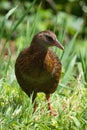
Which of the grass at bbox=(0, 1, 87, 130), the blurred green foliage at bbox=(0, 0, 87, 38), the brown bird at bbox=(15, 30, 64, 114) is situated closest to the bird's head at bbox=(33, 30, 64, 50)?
the brown bird at bbox=(15, 30, 64, 114)

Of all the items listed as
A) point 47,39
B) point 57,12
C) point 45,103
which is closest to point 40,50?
point 47,39

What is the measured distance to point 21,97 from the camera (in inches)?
206

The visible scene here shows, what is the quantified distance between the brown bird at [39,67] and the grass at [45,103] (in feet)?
0.42

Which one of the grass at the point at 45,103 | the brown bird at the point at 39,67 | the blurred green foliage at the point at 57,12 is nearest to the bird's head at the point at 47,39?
the brown bird at the point at 39,67

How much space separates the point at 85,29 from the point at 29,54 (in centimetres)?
472

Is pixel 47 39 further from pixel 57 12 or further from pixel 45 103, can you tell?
pixel 57 12

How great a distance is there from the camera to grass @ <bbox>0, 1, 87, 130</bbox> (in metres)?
4.59

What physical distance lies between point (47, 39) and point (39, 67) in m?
0.22

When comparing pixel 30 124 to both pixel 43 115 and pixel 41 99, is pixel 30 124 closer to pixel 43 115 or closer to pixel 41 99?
pixel 43 115

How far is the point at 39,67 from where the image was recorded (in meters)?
4.96

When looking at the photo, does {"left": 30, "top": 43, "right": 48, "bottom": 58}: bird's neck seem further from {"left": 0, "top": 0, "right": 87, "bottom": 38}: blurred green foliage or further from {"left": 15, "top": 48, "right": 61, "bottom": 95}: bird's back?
{"left": 0, "top": 0, "right": 87, "bottom": 38}: blurred green foliage

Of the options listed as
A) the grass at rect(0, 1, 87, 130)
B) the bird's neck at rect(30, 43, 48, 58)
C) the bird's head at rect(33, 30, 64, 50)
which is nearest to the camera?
the grass at rect(0, 1, 87, 130)

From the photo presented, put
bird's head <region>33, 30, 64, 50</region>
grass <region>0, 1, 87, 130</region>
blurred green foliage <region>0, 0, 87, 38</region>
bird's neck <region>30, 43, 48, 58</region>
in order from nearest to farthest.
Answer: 1. grass <region>0, 1, 87, 130</region>
2. bird's head <region>33, 30, 64, 50</region>
3. bird's neck <region>30, 43, 48, 58</region>
4. blurred green foliage <region>0, 0, 87, 38</region>

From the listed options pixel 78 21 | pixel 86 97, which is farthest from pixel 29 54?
pixel 78 21
